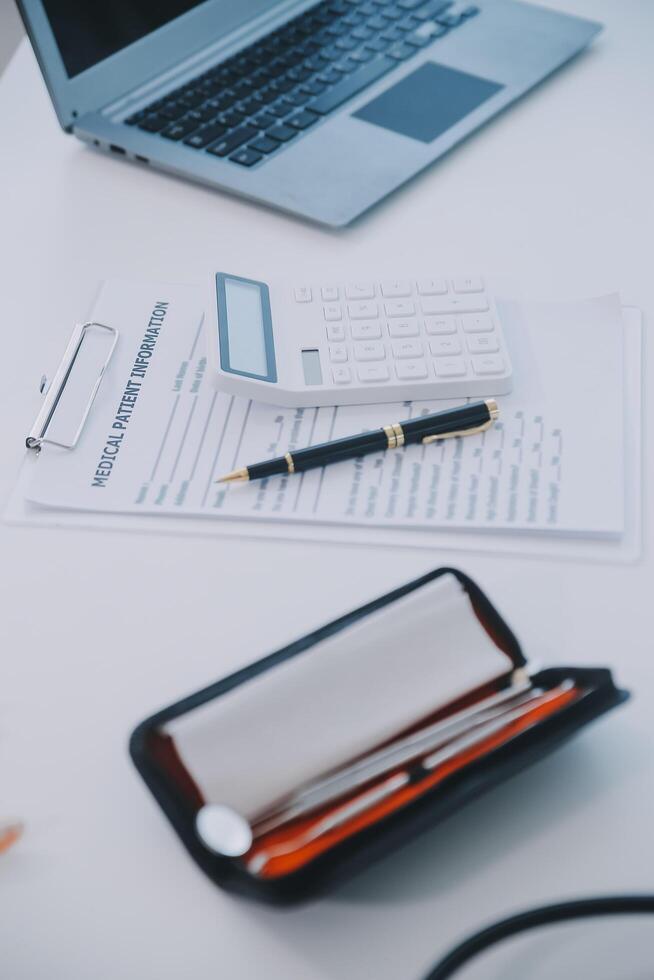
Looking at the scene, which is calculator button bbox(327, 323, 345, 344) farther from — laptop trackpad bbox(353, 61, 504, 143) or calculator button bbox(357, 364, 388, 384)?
laptop trackpad bbox(353, 61, 504, 143)

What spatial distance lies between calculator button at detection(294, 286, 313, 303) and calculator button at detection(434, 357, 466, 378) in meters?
0.10

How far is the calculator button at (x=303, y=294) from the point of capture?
2.13 feet

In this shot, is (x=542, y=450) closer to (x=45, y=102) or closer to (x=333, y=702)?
(x=333, y=702)

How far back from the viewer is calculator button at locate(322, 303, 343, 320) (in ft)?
2.09

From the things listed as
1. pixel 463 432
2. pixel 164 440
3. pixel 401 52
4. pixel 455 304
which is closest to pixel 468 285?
pixel 455 304

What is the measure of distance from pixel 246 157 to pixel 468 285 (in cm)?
23

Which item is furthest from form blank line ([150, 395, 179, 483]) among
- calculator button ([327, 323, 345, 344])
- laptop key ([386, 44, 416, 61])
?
laptop key ([386, 44, 416, 61])

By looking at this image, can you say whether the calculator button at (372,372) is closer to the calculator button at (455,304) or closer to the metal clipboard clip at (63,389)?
the calculator button at (455,304)

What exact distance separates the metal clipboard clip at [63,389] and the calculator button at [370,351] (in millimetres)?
162

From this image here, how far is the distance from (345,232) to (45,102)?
35 centimetres

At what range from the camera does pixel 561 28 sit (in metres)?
0.90

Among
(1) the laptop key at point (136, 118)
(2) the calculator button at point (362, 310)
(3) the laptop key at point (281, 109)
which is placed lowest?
(2) the calculator button at point (362, 310)

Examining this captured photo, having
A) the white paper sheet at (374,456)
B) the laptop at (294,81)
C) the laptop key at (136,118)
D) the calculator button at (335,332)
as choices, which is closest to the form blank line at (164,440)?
the white paper sheet at (374,456)

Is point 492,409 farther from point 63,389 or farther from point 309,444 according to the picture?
point 63,389
